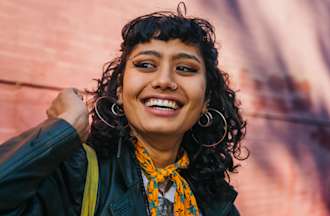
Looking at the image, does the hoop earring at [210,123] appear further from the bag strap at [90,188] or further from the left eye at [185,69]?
the bag strap at [90,188]

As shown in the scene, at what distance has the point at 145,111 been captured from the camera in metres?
2.07

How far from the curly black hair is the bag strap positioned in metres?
0.17

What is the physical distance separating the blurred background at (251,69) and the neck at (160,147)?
4.16 ft

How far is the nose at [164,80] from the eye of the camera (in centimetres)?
205

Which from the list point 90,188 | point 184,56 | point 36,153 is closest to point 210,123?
point 184,56

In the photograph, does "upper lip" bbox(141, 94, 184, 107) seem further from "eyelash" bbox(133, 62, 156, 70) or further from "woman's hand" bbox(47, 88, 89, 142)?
"woman's hand" bbox(47, 88, 89, 142)

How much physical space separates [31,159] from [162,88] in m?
0.70

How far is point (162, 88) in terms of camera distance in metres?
2.06

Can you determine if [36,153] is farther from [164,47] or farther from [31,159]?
[164,47]

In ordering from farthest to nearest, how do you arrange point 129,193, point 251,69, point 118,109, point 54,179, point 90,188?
point 251,69 < point 118,109 < point 129,193 < point 90,188 < point 54,179

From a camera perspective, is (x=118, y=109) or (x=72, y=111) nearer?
(x=72, y=111)

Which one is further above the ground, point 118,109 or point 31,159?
point 118,109

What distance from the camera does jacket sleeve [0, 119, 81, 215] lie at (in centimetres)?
150

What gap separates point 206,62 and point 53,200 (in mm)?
1035
